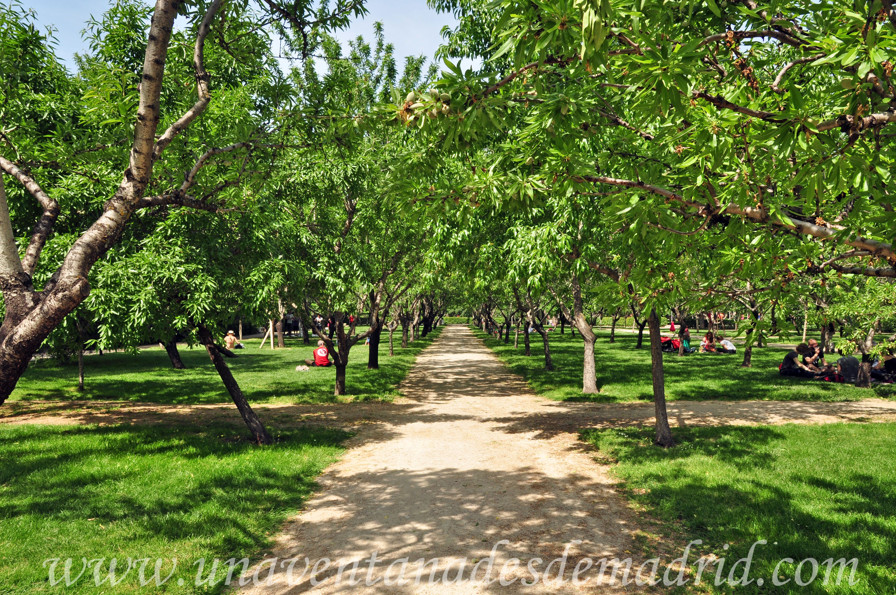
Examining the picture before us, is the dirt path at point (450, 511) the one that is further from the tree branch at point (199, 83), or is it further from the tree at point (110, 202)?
the tree branch at point (199, 83)

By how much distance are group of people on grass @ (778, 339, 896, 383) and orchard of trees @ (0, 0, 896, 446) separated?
13.0ft

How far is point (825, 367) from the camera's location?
18.0 meters

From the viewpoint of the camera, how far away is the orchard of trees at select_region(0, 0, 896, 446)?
3387 mm

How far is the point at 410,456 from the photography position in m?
9.40

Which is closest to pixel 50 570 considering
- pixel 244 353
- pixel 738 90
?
pixel 738 90

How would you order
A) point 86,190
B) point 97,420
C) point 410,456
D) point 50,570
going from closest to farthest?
point 50,570 → point 86,190 → point 410,456 → point 97,420

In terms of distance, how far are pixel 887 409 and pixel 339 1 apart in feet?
49.8

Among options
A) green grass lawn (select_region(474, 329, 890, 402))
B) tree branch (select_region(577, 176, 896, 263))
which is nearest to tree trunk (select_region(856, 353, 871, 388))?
green grass lawn (select_region(474, 329, 890, 402))

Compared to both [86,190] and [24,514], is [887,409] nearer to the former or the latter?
[24,514]

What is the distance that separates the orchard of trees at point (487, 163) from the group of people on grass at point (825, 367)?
3949 millimetres

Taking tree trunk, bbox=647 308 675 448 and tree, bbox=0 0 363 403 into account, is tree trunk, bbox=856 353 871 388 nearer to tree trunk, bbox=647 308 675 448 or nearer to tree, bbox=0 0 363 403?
tree trunk, bbox=647 308 675 448

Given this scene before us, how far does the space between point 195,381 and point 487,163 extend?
53.7 feet

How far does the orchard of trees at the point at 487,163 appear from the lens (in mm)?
3387

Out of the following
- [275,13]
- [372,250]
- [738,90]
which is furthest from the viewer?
[372,250]
